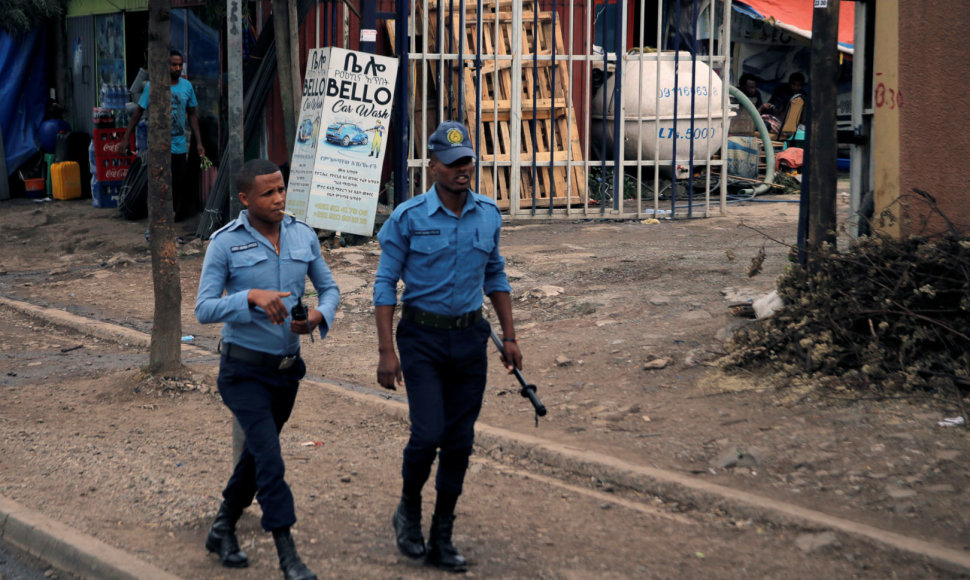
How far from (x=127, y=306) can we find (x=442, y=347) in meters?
6.49

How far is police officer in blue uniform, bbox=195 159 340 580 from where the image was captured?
3814mm

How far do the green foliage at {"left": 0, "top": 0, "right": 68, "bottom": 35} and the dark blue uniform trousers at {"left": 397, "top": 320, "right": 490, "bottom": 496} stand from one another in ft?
49.2

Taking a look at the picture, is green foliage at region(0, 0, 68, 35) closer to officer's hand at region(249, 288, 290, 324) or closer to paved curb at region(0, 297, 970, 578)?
paved curb at region(0, 297, 970, 578)

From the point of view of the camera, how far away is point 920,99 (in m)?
6.26

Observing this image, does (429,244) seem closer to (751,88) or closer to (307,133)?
(307,133)

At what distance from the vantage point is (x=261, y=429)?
12.6 feet

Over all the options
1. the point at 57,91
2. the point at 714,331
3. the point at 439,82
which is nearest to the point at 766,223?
the point at 439,82

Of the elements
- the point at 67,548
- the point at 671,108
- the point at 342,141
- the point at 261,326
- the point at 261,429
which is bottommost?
the point at 67,548

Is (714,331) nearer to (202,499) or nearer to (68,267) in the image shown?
(202,499)

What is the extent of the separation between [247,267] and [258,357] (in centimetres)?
34

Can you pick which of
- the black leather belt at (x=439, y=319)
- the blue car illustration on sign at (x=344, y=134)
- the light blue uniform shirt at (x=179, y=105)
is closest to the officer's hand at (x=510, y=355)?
the black leather belt at (x=439, y=319)

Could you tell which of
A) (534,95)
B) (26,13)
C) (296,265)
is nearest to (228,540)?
(296,265)

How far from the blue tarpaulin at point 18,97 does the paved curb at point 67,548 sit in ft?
47.0

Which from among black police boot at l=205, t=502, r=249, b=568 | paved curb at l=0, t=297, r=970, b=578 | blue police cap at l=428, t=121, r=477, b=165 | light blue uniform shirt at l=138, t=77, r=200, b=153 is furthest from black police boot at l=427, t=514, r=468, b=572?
light blue uniform shirt at l=138, t=77, r=200, b=153
